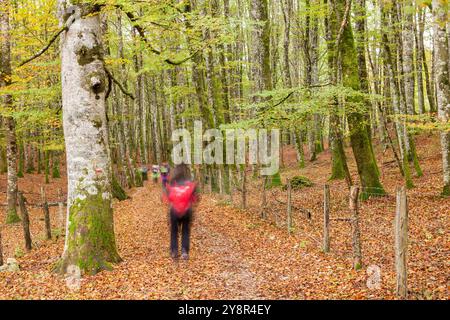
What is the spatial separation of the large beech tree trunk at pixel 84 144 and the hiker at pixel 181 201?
124cm

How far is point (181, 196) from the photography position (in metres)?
7.24

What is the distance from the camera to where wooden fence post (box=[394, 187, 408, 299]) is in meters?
5.03

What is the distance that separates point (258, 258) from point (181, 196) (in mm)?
2108

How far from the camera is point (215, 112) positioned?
1908 cm

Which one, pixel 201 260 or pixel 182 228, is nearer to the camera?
pixel 182 228

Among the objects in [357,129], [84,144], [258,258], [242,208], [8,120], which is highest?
[8,120]

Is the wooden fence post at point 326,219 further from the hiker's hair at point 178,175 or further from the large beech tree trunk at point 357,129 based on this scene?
the large beech tree trunk at point 357,129

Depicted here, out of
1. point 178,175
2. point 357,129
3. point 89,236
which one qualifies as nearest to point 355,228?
point 178,175

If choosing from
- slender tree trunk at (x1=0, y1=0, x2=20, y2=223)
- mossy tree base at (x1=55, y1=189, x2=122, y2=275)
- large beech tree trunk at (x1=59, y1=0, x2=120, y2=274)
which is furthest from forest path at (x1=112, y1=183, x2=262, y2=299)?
slender tree trunk at (x1=0, y1=0, x2=20, y2=223)

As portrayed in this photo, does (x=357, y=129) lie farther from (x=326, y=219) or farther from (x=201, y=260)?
(x=201, y=260)

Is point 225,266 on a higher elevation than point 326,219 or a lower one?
Answer: lower

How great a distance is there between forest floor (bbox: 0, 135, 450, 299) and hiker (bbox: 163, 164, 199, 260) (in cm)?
45
